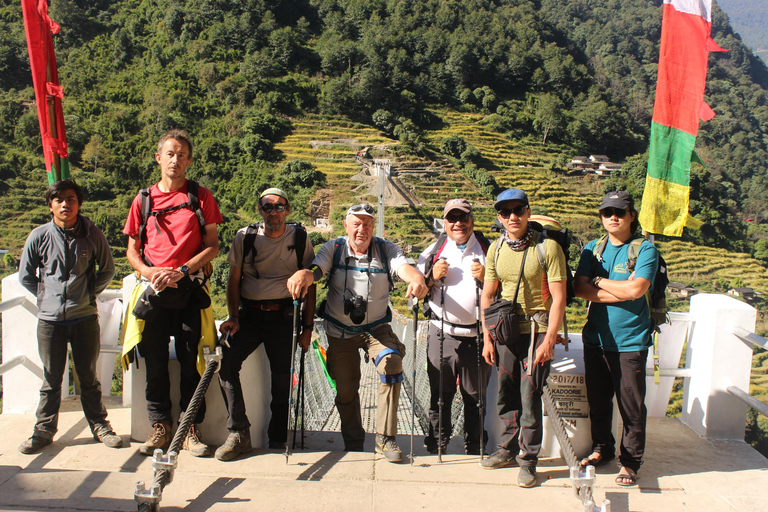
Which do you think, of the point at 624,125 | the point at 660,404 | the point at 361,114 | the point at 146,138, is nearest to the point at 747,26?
the point at 624,125

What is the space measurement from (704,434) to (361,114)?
77.0 m

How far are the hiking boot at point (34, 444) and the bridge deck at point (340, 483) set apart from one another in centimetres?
4

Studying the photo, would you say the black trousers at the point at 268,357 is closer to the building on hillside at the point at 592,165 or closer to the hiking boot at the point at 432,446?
the hiking boot at the point at 432,446

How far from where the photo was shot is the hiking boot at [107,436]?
3.07m

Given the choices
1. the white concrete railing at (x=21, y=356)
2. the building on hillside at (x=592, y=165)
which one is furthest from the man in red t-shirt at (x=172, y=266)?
the building on hillside at (x=592, y=165)

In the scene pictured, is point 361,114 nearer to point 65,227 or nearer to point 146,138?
point 146,138

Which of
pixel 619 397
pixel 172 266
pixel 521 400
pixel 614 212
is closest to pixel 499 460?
pixel 521 400

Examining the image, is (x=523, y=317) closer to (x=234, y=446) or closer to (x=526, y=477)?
(x=526, y=477)

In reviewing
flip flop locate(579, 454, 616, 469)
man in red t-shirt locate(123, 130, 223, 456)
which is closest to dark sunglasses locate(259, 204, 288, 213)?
man in red t-shirt locate(123, 130, 223, 456)

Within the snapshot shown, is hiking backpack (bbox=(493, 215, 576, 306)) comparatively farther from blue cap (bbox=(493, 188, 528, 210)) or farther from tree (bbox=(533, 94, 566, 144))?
tree (bbox=(533, 94, 566, 144))

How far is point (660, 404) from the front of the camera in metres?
3.87

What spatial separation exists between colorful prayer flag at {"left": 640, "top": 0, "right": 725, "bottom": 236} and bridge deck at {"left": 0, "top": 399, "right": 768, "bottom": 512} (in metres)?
1.36

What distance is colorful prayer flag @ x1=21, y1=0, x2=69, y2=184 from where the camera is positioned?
11.7 ft

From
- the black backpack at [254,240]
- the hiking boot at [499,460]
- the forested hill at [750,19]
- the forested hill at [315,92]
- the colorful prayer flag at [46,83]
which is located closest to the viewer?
the hiking boot at [499,460]
